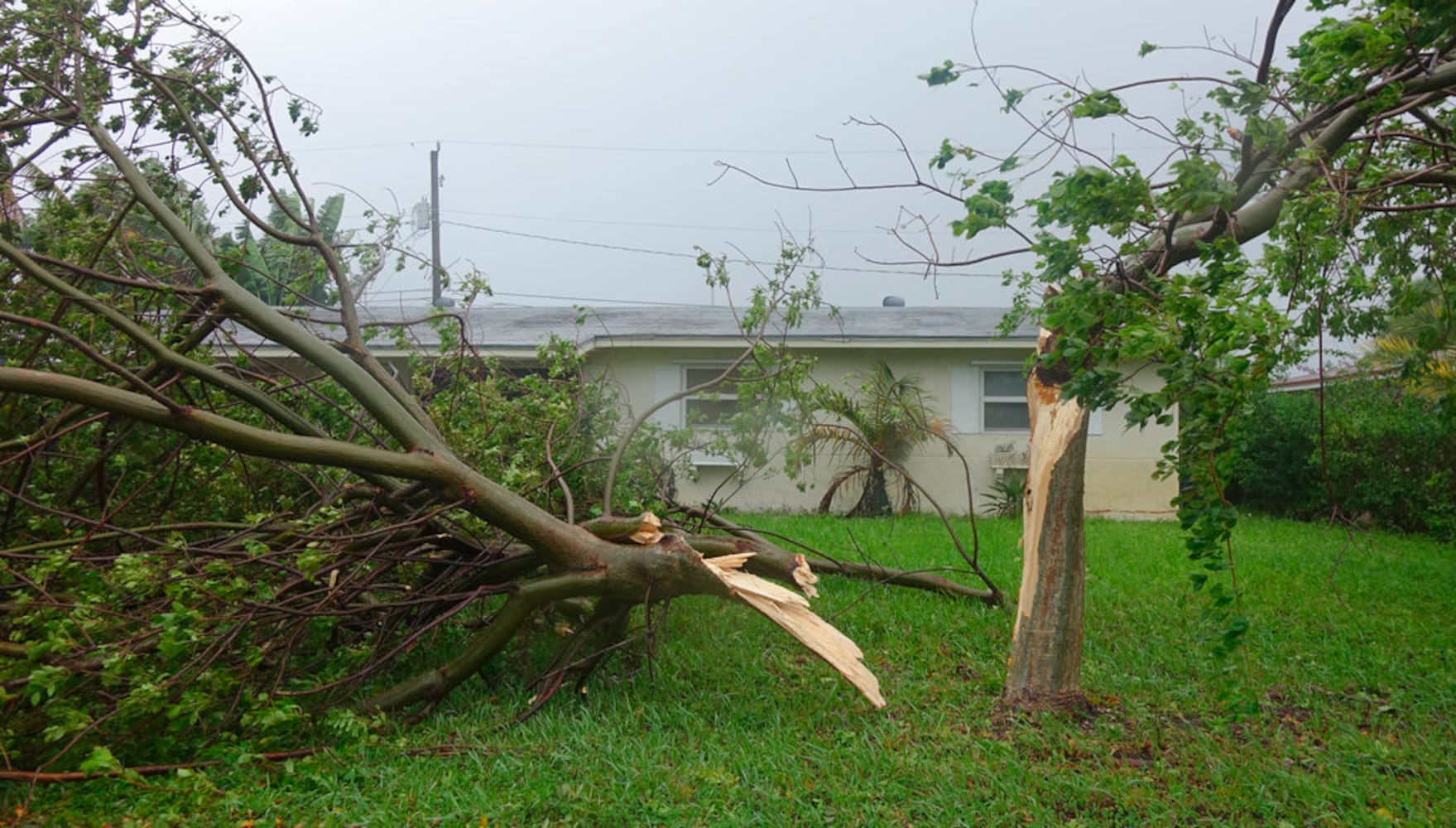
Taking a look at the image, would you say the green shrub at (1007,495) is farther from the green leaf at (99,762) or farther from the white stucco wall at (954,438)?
the green leaf at (99,762)

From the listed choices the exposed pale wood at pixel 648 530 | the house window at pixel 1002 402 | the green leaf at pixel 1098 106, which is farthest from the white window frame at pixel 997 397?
the green leaf at pixel 1098 106

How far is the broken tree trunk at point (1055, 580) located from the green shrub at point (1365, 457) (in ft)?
25.3

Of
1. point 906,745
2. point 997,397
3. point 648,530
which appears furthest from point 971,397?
point 906,745

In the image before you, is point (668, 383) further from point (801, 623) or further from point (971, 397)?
point (801, 623)

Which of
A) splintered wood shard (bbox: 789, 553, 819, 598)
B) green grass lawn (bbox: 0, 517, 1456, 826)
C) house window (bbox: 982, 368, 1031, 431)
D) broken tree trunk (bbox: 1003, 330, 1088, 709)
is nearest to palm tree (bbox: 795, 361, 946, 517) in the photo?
house window (bbox: 982, 368, 1031, 431)

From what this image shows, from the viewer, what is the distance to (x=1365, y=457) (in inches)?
516

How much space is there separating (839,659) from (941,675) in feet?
4.12

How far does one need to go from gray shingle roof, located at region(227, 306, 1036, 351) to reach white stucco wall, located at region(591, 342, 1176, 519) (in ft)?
1.17

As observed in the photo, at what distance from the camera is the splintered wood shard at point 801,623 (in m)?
4.70

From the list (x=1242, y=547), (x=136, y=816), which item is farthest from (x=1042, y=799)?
(x=1242, y=547)

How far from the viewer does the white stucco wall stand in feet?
49.1

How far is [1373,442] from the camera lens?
43.1 ft

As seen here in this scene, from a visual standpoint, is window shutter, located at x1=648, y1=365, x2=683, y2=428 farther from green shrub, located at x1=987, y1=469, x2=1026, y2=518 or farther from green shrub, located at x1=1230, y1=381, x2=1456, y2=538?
green shrub, located at x1=1230, y1=381, x2=1456, y2=538

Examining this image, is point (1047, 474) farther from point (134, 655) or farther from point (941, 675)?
point (134, 655)
